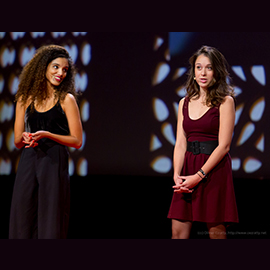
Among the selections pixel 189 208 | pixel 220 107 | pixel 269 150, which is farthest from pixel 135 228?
pixel 269 150

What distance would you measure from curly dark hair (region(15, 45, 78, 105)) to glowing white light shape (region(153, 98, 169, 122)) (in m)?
3.44

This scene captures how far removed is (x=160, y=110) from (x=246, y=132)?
4.41 ft

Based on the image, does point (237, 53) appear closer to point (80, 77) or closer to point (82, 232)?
point (80, 77)

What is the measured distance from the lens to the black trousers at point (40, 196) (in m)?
2.18

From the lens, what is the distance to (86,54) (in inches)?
233

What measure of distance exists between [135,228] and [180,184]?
163cm

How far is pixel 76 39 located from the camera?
5.87 metres

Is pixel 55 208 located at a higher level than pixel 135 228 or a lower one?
higher

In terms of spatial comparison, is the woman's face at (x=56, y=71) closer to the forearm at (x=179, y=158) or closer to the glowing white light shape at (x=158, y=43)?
the forearm at (x=179, y=158)

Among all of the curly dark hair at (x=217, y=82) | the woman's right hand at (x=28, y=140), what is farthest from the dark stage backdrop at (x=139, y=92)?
the woman's right hand at (x=28, y=140)

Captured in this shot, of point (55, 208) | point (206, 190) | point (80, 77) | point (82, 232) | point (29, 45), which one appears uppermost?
point (29, 45)

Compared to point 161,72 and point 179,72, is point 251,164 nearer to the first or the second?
point 179,72

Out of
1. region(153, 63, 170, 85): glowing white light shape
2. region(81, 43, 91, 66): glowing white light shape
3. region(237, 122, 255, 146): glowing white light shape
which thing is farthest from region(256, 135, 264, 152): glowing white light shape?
region(81, 43, 91, 66): glowing white light shape

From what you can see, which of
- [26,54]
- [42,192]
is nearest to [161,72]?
[26,54]
